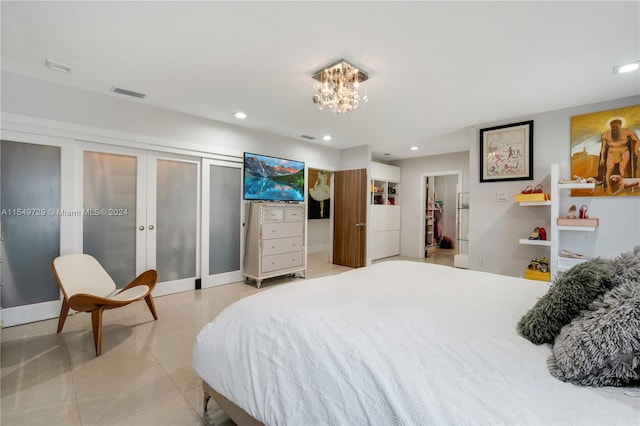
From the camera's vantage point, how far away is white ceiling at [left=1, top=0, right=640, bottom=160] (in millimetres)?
1839

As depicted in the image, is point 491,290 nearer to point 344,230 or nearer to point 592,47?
point 592,47

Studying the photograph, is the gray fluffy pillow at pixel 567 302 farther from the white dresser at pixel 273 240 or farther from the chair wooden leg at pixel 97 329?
the white dresser at pixel 273 240

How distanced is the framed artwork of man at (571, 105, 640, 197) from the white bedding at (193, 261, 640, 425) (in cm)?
288

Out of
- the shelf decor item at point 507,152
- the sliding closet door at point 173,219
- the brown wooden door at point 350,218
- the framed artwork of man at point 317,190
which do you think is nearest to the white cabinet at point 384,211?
the brown wooden door at point 350,218

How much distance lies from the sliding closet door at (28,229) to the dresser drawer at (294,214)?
2751mm

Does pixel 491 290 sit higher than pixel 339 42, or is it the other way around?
pixel 339 42

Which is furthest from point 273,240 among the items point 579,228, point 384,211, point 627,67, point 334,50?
point 627,67

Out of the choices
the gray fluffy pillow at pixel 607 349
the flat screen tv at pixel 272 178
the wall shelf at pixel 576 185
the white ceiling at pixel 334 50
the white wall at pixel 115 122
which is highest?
the white ceiling at pixel 334 50

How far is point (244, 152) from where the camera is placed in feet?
14.4

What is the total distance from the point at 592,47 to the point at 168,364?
13.7 feet

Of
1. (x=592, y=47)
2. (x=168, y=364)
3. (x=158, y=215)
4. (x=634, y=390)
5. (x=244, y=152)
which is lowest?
(x=168, y=364)

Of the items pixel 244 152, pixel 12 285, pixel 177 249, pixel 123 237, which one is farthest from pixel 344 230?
pixel 12 285

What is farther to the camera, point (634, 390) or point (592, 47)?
point (592, 47)

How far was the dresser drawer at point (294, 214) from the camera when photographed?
14.7ft
